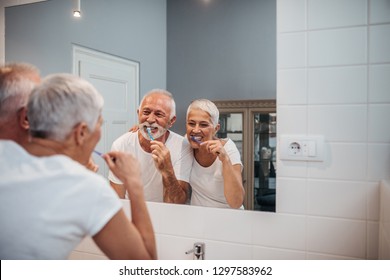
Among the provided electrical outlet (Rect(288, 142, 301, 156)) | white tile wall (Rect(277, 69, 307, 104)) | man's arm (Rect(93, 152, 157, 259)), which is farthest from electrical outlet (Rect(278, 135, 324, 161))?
man's arm (Rect(93, 152, 157, 259))

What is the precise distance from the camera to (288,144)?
1.00 metres

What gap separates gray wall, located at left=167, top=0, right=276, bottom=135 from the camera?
101cm

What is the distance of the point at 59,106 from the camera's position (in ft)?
2.20

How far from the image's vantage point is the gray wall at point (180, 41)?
1.01 metres

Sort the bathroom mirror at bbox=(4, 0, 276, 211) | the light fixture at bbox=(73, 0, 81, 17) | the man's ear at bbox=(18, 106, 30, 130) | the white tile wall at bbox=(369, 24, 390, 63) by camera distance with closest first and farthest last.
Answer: the man's ear at bbox=(18, 106, 30, 130) → the white tile wall at bbox=(369, 24, 390, 63) → the bathroom mirror at bbox=(4, 0, 276, 211) → the light fixture at bbox=(73, 0, 81, 17)

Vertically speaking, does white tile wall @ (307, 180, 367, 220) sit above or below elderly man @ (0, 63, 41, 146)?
below

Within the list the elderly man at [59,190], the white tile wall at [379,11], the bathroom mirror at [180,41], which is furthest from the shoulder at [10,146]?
the white tile wall at [379,11]

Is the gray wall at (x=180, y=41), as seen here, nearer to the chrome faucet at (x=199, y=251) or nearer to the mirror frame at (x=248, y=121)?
the mirror frame at (x=248, y=121)

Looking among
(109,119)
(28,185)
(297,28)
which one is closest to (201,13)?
(297,28)

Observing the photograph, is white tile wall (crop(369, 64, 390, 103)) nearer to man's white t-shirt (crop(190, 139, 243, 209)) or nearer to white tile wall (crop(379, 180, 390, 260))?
white tile wall (crop(379, 180, 390, 260))

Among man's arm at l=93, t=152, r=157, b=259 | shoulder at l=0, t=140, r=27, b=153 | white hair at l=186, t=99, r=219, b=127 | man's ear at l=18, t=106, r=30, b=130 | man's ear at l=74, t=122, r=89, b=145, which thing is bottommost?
man's arm at l=93, t=152, r=157, b=259

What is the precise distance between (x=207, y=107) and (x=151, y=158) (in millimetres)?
234

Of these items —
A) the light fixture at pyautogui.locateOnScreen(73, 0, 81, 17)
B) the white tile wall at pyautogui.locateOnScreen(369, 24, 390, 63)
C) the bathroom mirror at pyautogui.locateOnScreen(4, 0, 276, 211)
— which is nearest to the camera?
the white tile wall at pyautogui.locateOnScreen(369, 24, 390, 63)
